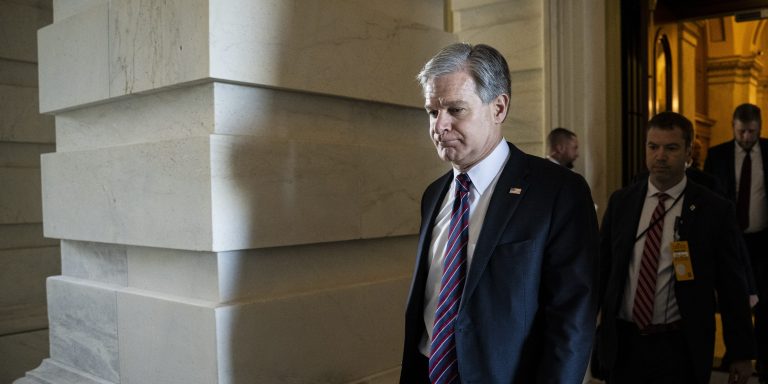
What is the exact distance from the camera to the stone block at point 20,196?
19.1 ft

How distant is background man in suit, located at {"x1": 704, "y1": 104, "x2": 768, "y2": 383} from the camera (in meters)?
5.87

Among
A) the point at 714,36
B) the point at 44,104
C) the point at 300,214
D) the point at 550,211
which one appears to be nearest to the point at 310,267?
the point at 300,214

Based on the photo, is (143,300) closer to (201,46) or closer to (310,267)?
(310,267)

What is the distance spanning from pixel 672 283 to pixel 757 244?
3111mm

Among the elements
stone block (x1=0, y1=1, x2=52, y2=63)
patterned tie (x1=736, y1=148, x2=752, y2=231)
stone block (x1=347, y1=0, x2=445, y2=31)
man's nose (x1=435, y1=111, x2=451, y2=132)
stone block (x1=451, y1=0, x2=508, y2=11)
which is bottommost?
patterned tie (x1=736, y1=148, x2=752, y2=231)

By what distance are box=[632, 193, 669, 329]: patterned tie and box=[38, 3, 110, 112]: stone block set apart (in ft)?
8.81

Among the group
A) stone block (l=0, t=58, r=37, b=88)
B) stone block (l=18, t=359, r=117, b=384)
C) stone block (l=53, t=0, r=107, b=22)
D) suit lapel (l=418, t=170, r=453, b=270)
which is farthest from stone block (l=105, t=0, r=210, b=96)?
stone block (l=0, t=58, r=37, b=88)

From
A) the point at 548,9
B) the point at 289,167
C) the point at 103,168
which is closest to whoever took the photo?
the point at 289,167

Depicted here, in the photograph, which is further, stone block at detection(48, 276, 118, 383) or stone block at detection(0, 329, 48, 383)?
stone block at detection(0, 329, 48, 383)

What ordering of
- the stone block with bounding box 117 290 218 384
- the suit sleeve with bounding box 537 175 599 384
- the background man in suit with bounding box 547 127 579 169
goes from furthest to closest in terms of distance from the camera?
the background man in suit with bounding box 547 127 579 169
the stone block with bounding box 117 290 218 384
the suit sleeve with bounding box 537 175 599 384

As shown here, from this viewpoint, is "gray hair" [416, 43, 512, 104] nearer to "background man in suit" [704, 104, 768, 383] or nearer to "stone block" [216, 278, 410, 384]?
"stone block" [216, 278, 410, 384]

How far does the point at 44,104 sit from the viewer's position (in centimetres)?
336

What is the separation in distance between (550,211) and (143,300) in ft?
5.66

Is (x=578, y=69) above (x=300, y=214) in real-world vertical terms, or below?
above
